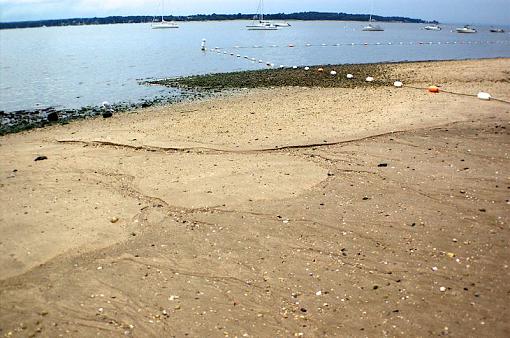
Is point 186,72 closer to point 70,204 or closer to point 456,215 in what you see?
point 70,204

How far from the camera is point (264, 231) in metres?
7.58

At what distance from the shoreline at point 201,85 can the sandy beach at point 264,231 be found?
14.9 ft

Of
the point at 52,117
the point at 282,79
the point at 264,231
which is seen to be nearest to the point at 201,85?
the point at 282,79

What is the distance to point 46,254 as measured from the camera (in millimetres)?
6996

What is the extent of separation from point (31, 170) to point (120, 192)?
2.98m

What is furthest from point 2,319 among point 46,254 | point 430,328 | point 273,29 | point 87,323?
point 273,29

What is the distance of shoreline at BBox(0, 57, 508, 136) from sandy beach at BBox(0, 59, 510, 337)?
4547 millimetres

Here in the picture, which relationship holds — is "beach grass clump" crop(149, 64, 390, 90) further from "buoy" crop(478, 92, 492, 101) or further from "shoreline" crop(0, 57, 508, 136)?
"buoy" crop(478, 92, 492, 101)

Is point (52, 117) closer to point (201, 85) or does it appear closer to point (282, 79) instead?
point (201, 85)

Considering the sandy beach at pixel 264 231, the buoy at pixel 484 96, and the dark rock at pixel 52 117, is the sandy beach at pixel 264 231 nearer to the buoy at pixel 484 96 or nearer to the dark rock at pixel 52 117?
the buoy at pixel 484 96

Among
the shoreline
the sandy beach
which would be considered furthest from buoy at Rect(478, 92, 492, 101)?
the shoreline

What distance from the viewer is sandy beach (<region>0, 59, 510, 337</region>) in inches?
217

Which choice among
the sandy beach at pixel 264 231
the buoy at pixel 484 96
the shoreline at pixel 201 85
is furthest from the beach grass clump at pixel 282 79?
the sandy beach at pixel 264 231

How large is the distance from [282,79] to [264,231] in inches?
830
